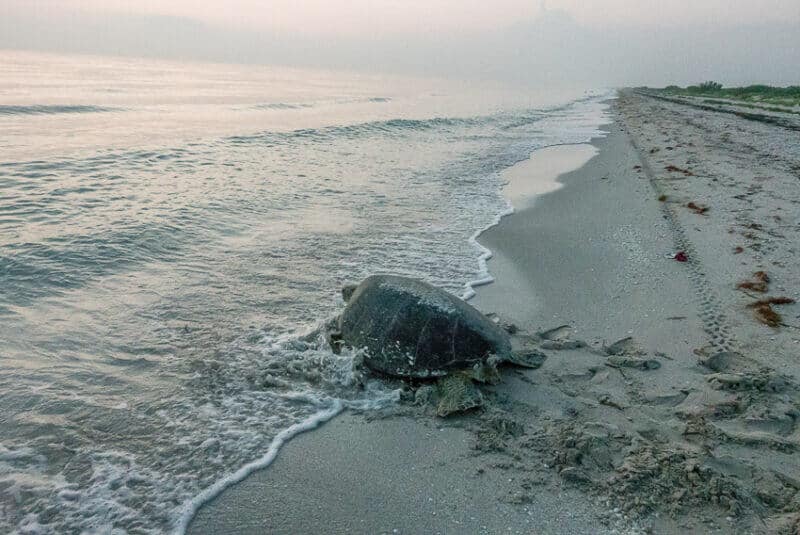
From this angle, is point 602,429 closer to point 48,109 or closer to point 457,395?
point 457,395

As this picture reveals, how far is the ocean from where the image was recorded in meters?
3.00

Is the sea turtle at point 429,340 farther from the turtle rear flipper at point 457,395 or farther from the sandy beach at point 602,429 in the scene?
the sandy beach at point 602,429

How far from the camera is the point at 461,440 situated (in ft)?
10.8

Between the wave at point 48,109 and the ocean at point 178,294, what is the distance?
4490mm

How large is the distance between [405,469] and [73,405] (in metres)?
2.39

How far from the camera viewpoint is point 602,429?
10.8 feet

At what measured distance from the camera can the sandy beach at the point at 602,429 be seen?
105 inches

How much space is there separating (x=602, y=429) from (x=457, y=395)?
0.98 m

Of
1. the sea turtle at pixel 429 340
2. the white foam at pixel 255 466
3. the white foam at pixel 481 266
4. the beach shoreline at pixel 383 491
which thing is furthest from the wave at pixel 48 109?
the beach shoreline at pixel 383 491

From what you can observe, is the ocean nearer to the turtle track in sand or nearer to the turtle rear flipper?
the turtle rear flipper

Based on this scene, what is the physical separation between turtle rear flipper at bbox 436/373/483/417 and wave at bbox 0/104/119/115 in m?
20.9

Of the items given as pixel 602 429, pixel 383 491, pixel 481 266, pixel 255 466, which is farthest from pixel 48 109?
pixel 602 429

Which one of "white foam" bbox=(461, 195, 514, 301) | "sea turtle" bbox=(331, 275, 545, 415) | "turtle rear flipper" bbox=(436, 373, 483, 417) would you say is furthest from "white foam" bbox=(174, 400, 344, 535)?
"white foam" bbox=(461, 195, 514, 301)

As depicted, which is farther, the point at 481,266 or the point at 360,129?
the point at 360,129
